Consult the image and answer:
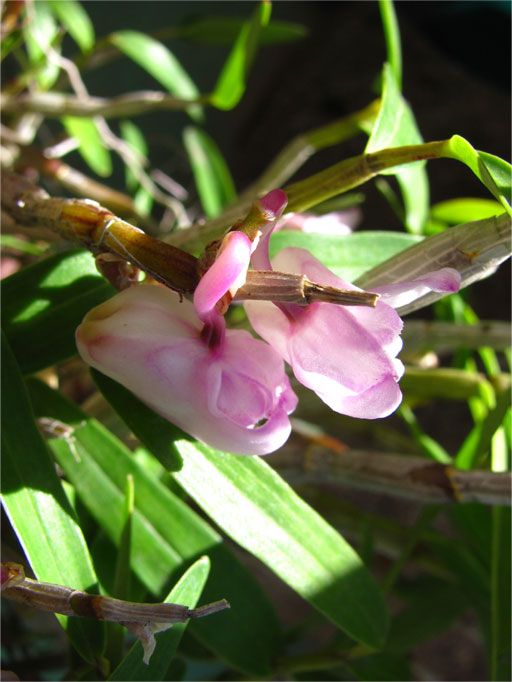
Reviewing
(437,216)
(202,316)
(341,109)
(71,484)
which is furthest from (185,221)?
(341,109)

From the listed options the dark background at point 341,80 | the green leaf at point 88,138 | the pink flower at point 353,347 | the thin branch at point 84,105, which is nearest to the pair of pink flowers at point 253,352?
the pink flower at point 353,347

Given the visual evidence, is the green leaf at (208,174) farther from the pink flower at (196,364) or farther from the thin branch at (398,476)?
the pink flower at (196,364)

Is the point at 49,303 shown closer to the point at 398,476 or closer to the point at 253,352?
the point at 253,352

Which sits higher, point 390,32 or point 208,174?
point 390,32

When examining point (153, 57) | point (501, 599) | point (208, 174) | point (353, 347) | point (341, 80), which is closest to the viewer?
point (353, 347)

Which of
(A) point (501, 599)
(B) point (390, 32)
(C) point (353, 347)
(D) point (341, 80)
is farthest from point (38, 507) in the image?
(D) point (341, 80)

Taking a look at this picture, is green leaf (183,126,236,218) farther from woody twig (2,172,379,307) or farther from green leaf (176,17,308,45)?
woody twig (2,172,379,307)

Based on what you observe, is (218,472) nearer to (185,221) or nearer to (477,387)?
(477,387)
